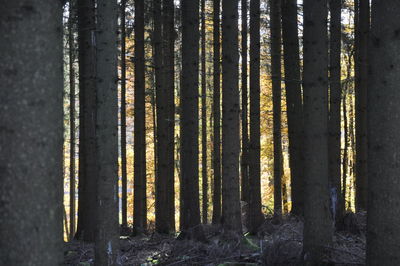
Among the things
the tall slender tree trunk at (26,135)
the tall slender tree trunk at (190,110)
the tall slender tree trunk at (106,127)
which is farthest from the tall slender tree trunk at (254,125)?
the tall slender tree trunk at (26,135)

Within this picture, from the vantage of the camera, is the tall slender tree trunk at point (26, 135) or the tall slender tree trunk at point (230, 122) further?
the tall slender tree trunk at point (230, 122)

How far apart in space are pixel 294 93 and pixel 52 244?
9.51 m

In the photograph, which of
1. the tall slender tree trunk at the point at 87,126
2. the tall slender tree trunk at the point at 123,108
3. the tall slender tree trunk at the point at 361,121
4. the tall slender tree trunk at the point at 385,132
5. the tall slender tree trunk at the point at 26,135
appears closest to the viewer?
the tall slender tree trunk at the point at 26,135

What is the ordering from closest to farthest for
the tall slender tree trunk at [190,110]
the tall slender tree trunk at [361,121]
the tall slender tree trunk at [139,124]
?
the tall slender tree trunk at [190,110] → the tall slender tree trunk at [361,121] → the tall slender tree trunk at [139,124]

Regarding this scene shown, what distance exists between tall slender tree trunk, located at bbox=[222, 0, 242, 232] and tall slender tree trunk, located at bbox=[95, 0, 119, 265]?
9.64ft

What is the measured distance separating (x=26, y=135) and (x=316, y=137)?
4203 mm

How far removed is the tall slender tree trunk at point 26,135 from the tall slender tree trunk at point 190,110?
6770mm

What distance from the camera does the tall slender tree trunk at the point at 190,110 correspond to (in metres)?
9.27

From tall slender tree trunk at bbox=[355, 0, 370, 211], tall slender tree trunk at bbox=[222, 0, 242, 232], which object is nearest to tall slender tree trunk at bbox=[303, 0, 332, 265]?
tall slender tree trunk at bbox=[222, 0, 242, 232]

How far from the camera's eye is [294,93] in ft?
37.6

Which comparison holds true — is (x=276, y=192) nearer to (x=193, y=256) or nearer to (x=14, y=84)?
(x=193, y=256)

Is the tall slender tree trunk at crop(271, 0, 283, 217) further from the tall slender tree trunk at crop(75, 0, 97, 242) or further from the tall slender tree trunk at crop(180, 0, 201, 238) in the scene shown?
the tall slender tree trunk at crop(75, 0, 97, 242)

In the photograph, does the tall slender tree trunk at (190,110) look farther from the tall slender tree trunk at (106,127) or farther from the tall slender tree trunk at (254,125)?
the tall slender tree trunk at (106,127)

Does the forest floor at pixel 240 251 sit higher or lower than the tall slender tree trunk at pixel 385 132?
lower
